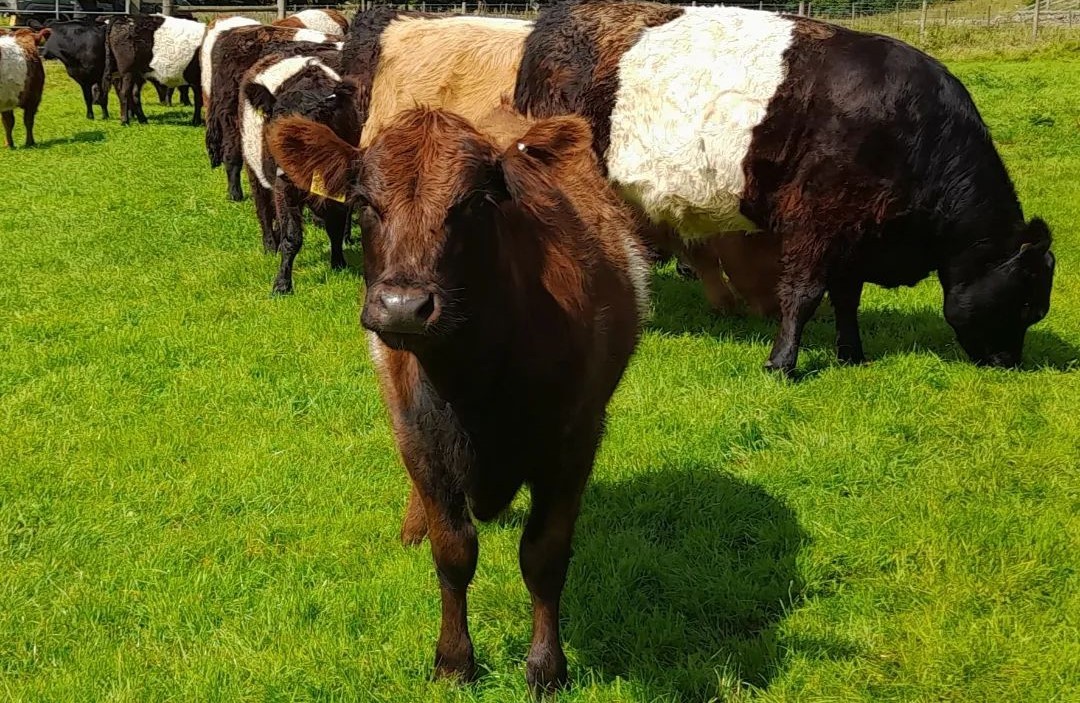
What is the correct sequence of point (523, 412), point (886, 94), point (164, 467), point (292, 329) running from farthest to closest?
point (292, 329) → point (886, 94) → point (164, 467) → point (523, 412)

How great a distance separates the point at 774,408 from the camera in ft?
18.9

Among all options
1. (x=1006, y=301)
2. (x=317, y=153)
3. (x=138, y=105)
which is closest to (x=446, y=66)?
(x=1006, y=301)

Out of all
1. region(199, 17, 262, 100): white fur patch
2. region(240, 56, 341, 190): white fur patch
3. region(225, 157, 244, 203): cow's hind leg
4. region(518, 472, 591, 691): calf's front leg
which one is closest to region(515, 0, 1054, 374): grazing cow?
region(240, 56, 341, 190): white fur patch

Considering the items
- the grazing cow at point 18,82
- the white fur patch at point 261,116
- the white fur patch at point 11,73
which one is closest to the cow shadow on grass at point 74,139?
the grazing cow at point 18,82

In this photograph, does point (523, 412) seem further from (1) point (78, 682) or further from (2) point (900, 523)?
(2) point (900, 523)

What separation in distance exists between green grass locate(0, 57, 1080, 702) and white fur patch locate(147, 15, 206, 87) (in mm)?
12757

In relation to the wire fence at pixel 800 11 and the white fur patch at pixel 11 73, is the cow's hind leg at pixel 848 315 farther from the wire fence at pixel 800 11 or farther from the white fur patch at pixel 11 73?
the wire fence at pixel 800 11

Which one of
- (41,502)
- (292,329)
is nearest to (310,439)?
(41,502)

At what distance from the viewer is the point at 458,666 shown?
335cm

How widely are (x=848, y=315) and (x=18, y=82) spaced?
1451 cm

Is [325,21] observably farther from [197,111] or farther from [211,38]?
[197,111]

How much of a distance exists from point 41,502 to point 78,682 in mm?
1678

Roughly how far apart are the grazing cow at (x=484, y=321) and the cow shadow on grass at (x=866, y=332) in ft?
11.8

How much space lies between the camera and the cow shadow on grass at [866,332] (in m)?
6.67
